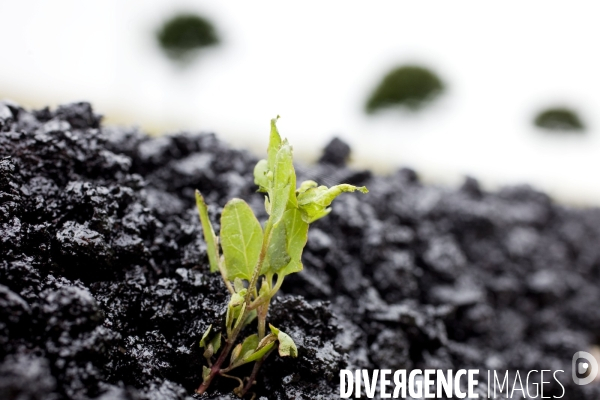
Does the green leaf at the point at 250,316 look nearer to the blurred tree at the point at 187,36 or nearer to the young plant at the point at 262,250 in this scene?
the young plant at the point at 262,250

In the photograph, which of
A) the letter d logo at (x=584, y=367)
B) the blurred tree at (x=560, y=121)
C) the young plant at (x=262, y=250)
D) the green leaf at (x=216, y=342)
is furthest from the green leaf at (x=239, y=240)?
the blurred tree at (x=560, y=121)

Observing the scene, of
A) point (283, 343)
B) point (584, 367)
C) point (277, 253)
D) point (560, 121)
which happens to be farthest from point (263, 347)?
point (560, 121)

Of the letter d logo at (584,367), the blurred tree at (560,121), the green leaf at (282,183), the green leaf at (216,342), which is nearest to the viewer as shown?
the green leaf at (282,183)

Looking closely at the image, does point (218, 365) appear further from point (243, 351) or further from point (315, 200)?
point (315, 200)

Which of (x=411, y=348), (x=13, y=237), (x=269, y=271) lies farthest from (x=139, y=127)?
(x=411, y=348)

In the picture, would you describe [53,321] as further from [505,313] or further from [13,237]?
[505,313]

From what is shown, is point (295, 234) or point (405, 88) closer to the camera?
point (295, 234)
